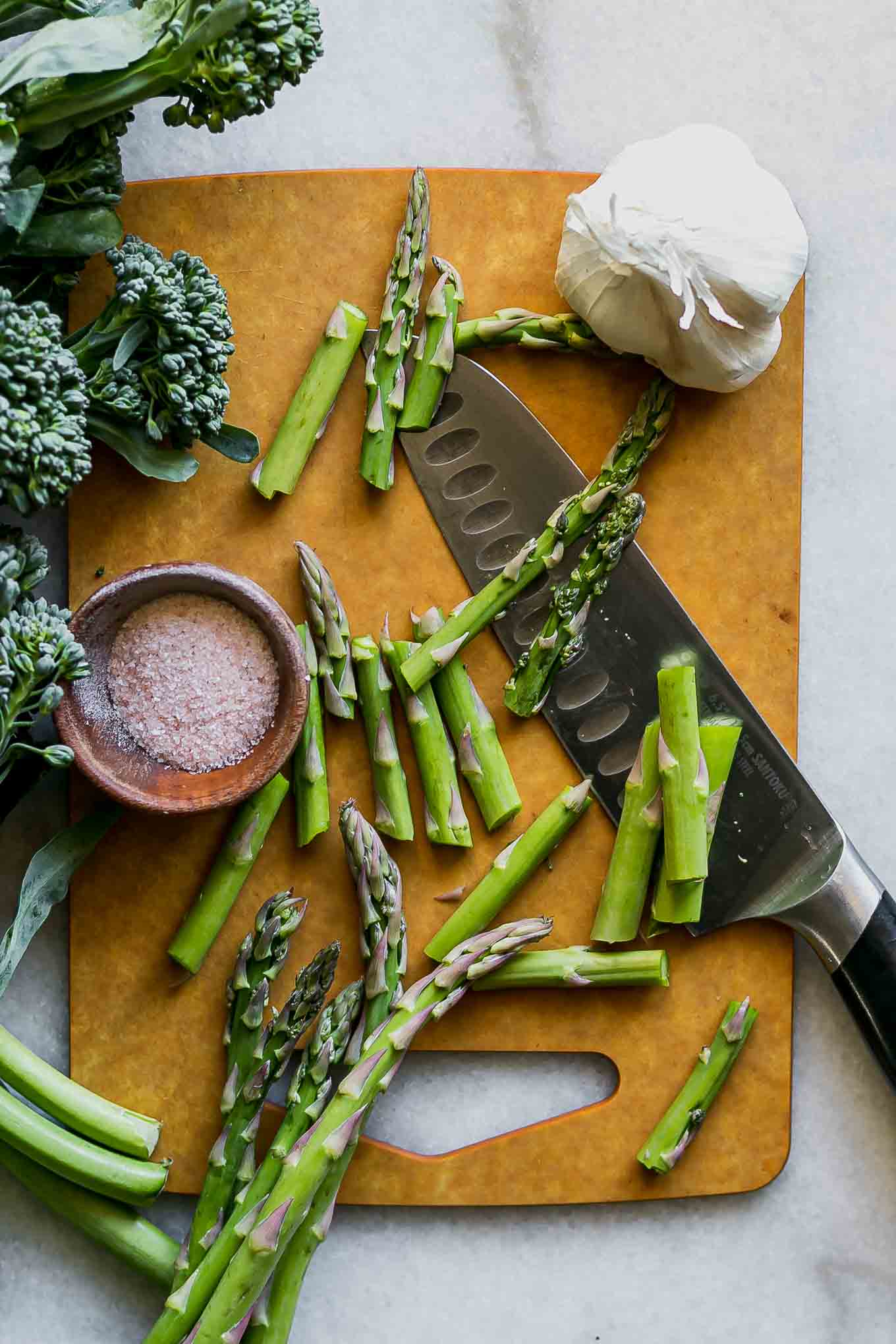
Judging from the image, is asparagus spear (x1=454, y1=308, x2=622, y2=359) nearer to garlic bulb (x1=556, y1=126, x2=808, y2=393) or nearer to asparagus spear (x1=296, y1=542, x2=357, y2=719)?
garlic bulb (x1=556, y1=126, x2=808, y2=393)

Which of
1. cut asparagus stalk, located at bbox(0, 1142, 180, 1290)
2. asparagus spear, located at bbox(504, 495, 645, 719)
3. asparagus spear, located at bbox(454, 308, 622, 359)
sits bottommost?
cut asparagus stalk, located at bbox(0, 1142, 180, 1290)

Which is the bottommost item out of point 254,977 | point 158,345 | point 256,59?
point 254,977

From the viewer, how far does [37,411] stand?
179 centimetres

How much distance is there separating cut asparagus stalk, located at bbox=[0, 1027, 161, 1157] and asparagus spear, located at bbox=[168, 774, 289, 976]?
11.7 inches

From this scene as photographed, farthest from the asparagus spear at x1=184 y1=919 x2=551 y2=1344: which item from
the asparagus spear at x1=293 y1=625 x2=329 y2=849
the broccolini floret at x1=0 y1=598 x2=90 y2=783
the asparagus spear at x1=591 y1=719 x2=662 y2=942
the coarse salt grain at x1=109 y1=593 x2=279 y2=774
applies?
the broccolini floret at x1=0 y1=598 x2=90 y2=783

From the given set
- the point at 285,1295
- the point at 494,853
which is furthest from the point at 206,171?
the point at 285,1295

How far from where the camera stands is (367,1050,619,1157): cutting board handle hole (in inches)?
90.5

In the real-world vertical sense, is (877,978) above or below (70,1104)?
below

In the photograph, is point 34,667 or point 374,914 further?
point 374,914

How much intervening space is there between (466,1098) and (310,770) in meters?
0.73

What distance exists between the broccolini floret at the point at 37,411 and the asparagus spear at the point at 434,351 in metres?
0.65

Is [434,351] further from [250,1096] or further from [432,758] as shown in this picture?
[250,1096]

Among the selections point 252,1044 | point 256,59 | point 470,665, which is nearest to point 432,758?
point 470,665

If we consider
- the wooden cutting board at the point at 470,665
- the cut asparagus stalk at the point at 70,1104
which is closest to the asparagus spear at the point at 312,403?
the wooden cutting board at the point at 470,665
